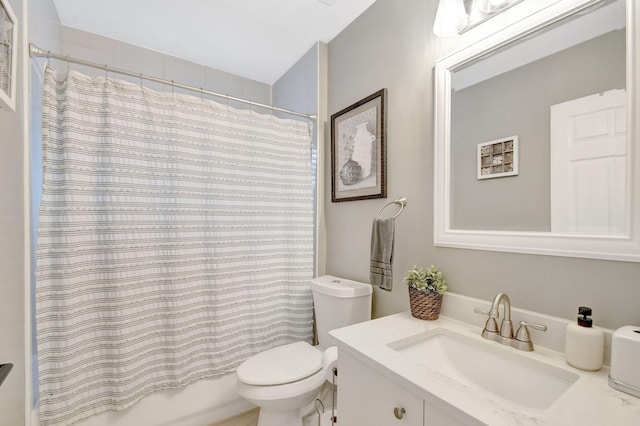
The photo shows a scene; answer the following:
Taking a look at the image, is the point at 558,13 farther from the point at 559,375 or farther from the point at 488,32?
the point at 559,375

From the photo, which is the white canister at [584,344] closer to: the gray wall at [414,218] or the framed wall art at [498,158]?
the gray wall at [414,218]

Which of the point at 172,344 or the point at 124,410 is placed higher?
the point at 172,344

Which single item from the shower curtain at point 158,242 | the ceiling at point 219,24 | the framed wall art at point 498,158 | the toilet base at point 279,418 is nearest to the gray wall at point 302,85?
the ceiling at point 219,24

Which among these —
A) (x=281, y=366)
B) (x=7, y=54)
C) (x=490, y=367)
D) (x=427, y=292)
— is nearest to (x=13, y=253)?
(x=7, y=54)

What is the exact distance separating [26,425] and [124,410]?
1.14 ft

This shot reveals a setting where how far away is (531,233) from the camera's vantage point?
90cm

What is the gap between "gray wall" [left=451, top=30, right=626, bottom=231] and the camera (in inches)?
31.5

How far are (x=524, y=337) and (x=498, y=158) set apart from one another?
0.62m

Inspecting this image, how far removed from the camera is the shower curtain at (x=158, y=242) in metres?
1.22

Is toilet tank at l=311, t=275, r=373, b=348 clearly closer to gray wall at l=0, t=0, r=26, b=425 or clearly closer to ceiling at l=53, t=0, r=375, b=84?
gray wall at l=0, t=0, r=26, b=425

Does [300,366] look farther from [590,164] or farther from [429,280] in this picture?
[590,164]

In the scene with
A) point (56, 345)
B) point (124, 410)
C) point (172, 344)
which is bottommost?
point (124, 410)

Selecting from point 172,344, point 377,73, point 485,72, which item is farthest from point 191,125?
point 485,72

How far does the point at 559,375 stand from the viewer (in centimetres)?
74
